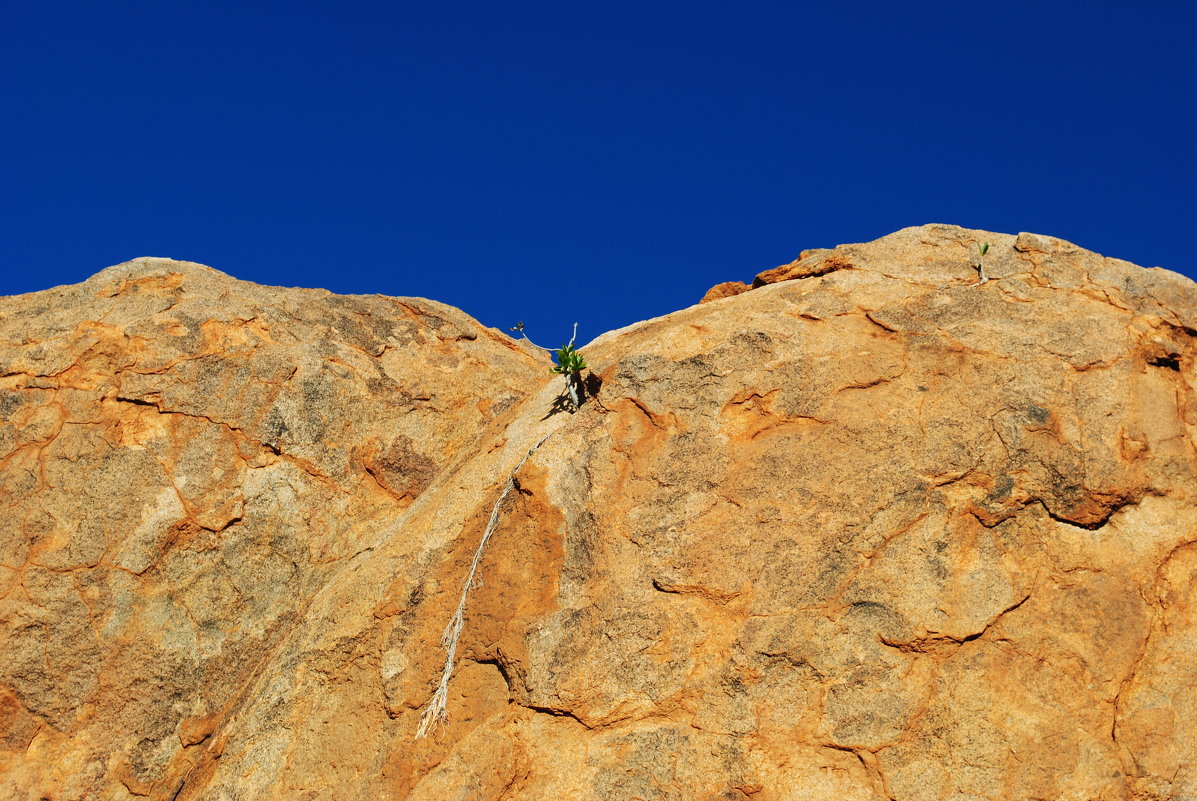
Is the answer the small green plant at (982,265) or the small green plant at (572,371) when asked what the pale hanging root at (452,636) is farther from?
the small green plant at (982,265)

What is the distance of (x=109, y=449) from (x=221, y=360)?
1040mm

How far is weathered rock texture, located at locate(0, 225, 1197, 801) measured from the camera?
4.70 metres

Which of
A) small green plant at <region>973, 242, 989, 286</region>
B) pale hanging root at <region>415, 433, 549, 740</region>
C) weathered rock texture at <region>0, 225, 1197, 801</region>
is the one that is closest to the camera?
weathered rock texture at <region>0, 225, 1197, 801</region>

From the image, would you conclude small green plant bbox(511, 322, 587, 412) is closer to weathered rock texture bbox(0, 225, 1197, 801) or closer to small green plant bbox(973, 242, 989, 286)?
weathered rock texture bbox(0, 225, 1197, 801)

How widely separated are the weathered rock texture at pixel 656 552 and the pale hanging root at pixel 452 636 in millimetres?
69

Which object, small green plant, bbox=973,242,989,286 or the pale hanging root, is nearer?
the pale hanging root

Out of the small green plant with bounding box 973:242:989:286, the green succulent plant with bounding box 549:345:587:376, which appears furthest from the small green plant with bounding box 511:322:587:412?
the small green plant with bounding box 973:242:989:286

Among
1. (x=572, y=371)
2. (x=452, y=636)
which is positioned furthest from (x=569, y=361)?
(x=452, y=636)

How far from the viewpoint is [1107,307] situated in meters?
6.15

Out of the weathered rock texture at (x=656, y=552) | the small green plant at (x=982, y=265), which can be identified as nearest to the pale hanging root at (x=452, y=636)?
the weathered rock texture at (x=656, y=552)

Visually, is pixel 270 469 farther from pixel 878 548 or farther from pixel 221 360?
pixel 878 548

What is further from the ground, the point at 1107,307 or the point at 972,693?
the point at 1107,307

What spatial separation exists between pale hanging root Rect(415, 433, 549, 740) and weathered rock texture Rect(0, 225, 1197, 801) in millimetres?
69

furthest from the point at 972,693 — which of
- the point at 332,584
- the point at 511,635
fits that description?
the point at 332,584
